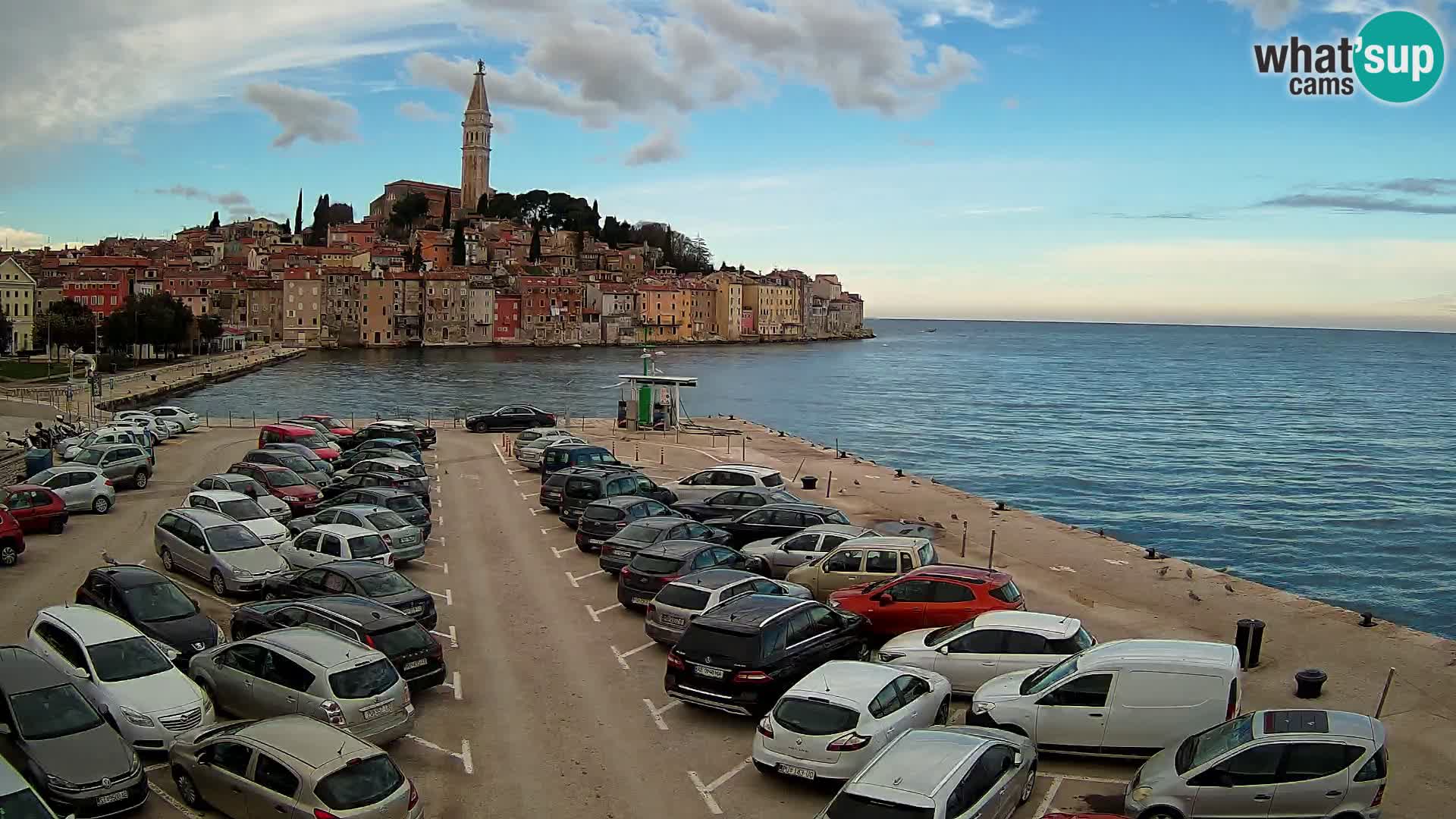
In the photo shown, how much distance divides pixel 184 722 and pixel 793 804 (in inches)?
217

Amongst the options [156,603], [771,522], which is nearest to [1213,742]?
[771,522]

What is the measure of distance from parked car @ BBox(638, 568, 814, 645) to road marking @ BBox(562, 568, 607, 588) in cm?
313

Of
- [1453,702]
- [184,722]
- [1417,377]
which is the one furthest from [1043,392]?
[184,722]

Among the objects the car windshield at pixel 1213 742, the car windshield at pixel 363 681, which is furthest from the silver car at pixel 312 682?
the car windshield at pixel 1213 742

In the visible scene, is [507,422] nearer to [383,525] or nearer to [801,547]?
[383,525]

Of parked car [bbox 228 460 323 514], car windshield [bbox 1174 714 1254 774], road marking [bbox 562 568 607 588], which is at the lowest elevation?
road marking [bbox 562 568 607 588]

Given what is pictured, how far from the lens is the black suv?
68.3 feet

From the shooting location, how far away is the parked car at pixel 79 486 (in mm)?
20656

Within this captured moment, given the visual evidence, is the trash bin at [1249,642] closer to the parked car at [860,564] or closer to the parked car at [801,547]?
the parked car at [860,564]

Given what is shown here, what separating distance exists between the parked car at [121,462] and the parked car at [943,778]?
22.0m

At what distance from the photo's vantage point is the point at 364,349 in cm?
13850

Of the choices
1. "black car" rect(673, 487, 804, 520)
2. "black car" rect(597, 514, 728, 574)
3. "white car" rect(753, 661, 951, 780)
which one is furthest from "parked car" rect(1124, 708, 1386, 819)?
"black car" rect(673, 487, 804, 520)

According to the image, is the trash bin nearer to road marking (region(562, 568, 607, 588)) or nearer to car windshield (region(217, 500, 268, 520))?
road marking (region(562, 568, 607, 588))

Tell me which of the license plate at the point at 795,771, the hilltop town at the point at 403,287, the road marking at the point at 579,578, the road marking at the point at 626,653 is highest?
the hilltop town at the point at 403,287
